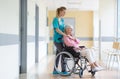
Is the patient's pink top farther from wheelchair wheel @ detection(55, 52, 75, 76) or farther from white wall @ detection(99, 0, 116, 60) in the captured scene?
white wall @ detection(99, 0, 116, 60)

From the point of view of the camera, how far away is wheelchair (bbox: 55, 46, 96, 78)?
17.2 feet

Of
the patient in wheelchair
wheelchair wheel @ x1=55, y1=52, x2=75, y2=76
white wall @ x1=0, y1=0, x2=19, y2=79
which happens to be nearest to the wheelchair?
wheelchair wheel @ x1=55, y1=52, x2=75, y2=76

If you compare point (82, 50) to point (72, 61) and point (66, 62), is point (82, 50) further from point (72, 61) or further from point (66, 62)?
point (66, 62)

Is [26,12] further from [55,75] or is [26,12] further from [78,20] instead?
[78,20]

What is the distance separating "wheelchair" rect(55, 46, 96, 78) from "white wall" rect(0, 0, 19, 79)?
3.63ft

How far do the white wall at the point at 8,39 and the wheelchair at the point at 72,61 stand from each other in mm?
1106

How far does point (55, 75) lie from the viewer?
18.1 feet

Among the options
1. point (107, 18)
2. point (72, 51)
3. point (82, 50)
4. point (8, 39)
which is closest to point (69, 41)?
point (72, 51)

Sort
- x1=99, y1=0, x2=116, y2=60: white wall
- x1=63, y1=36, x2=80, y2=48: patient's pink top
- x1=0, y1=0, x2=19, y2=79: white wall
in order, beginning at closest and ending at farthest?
x1=0, y1=0, x2=19, y2=79: white wall → x1=63, y1=36, x2=80, y2=48: patient's pink top → x1=99, y1=0, x2=116, y2=60: white wall

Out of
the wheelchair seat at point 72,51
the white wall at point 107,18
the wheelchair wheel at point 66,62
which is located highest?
the white wall at point 107,18

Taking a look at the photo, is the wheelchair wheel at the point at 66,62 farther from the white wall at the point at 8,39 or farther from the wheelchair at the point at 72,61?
the white wall at the point at 8,39

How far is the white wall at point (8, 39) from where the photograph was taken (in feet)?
12.7

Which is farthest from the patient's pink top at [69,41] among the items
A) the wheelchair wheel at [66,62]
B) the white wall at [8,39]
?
the white wall at [8,39]

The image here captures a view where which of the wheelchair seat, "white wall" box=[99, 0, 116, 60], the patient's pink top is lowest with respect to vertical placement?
the wheelchair seat
